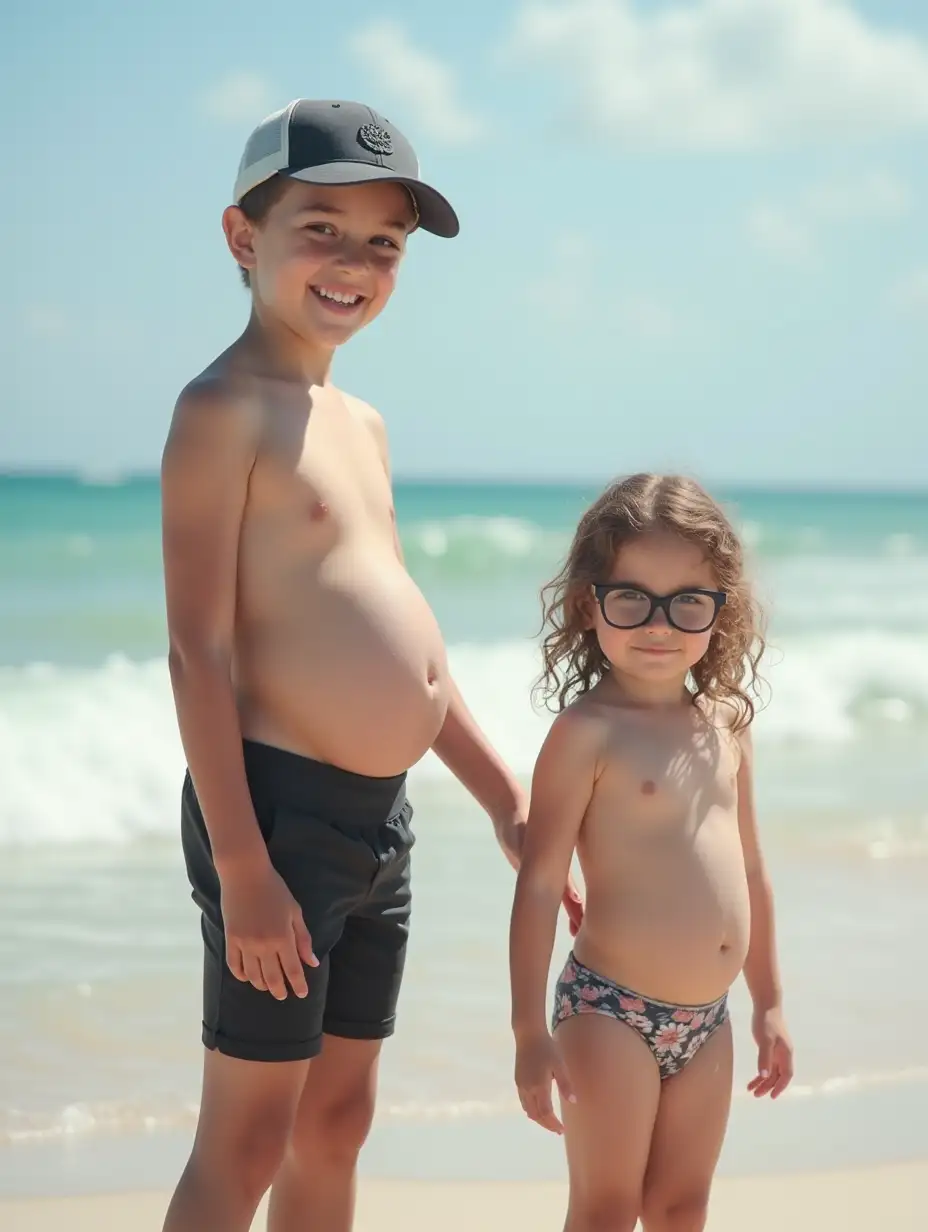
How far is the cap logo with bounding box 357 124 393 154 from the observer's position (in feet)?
7.69

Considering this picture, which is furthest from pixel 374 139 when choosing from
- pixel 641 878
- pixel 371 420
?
pixel 641 878

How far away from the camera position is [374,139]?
2355mm

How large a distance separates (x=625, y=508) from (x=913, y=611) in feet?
51.0

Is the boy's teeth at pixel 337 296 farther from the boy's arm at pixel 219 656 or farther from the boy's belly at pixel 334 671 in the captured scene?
the boy's belly at pixel 334 671

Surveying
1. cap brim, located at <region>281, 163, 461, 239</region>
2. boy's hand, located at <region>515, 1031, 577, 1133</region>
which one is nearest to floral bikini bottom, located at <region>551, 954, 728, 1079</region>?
boy's hand, located at <region>515, 1031, 577, 1133</region>

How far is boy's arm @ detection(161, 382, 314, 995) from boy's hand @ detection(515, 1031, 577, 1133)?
0.34 metres

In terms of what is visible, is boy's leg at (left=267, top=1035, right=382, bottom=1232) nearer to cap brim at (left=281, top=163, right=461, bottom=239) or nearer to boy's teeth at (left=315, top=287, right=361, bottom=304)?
boy's teeth at (left=315, top=287, right=361, bottom=304)

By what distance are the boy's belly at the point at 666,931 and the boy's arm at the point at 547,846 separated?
0.32 feet

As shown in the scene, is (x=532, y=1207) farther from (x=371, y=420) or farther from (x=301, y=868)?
(x=371, y=420)

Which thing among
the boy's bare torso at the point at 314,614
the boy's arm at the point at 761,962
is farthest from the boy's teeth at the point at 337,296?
the boy's arm at the point at 761,962

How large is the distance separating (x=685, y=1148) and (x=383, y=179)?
1.52 meters

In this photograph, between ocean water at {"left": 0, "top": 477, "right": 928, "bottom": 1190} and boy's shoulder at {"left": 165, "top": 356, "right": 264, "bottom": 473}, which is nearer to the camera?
boy's shoulder at {"left": 165, "top": 356, "right": 264, "bottom": 473}

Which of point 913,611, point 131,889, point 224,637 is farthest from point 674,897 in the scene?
point 913,611

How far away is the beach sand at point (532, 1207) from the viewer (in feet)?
10.1
